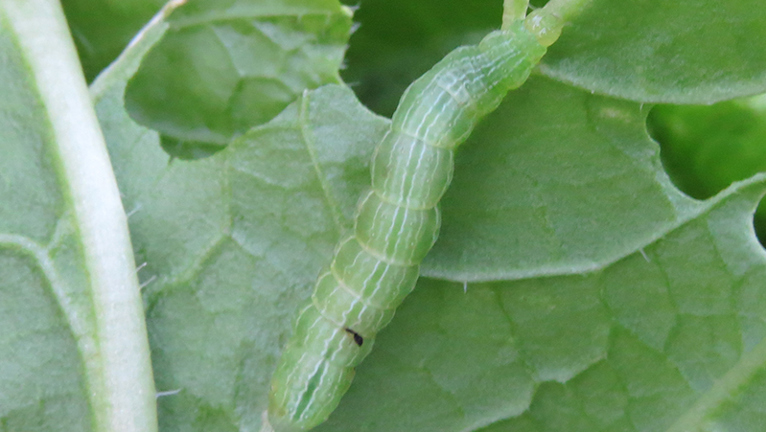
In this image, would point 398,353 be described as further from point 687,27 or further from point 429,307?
point 687,27

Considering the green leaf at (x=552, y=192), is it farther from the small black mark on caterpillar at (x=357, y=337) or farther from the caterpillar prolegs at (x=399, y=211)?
the small black mark on caterpillar at (x=357, y=337)

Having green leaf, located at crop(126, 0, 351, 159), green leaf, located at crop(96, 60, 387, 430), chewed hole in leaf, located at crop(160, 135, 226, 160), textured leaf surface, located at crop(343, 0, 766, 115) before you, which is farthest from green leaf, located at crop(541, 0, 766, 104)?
chewed hole in leaf, located at crop(160, 135, 226, 160)

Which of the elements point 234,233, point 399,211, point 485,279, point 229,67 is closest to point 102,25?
point 229,67

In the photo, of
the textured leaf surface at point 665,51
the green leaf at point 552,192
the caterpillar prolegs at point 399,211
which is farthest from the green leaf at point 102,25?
the textured leaf surface at point 665,51

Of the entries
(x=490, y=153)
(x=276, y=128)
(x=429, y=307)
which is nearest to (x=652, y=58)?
(x=490, y=153)

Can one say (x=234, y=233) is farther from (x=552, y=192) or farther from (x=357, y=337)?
(x=552, y=192)

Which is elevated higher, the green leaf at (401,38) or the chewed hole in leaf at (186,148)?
the green leaf at (401,38)

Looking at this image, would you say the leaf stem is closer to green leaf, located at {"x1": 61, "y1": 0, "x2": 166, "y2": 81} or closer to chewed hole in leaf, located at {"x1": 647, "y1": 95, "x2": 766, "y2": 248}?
green leaf, located at {"x1": 61, "y1": 0, "x2": 166, "y2": 81}
